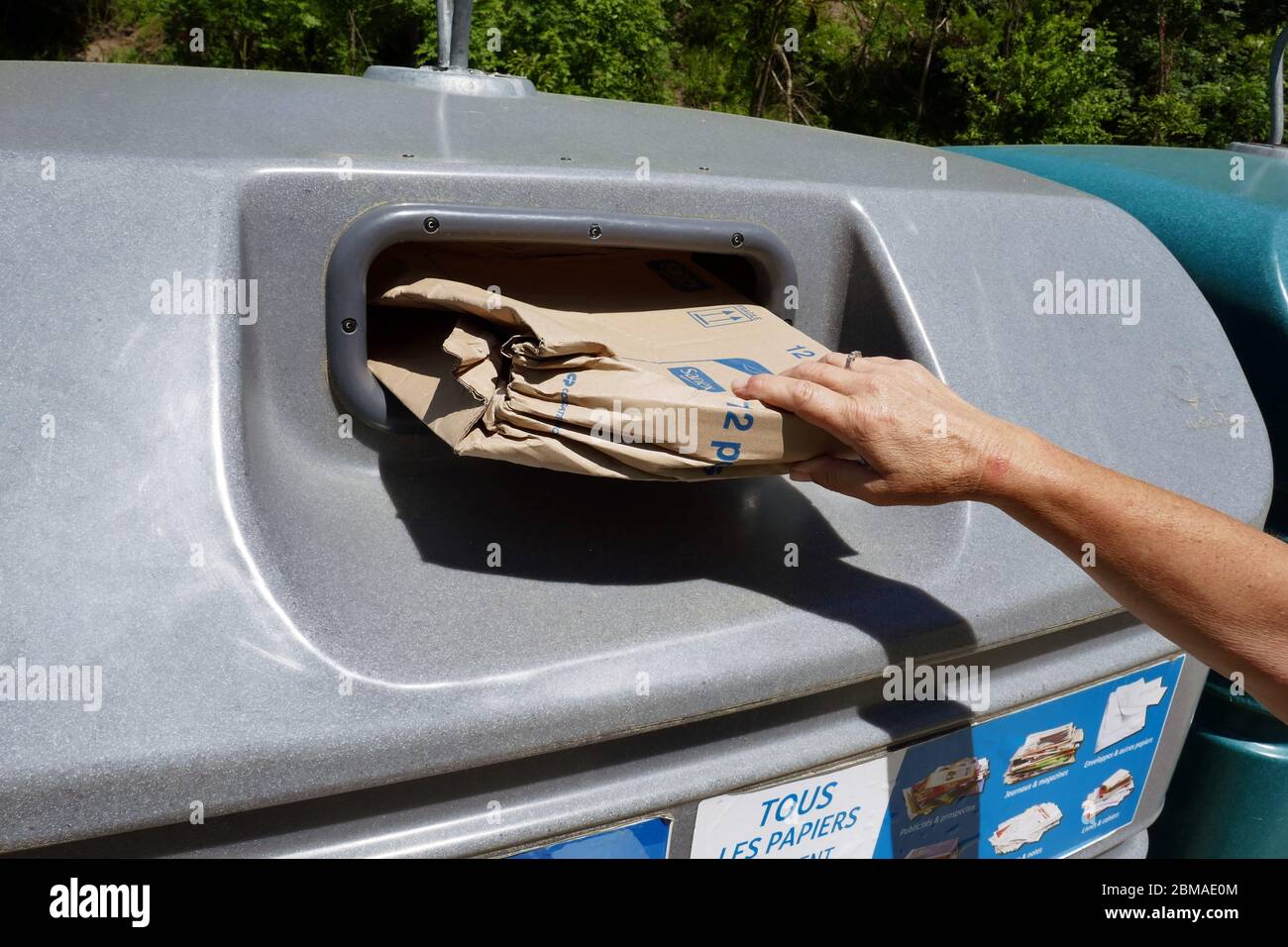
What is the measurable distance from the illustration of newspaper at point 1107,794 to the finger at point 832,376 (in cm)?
76

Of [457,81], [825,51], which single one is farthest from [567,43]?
[457,81]

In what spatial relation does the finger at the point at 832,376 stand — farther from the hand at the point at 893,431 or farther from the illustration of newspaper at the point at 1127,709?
the illustration of newspaper at the point at 1127,709

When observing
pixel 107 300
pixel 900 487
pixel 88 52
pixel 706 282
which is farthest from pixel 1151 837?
pixel 88 52

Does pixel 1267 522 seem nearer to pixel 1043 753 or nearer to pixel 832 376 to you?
pixel 1043 753

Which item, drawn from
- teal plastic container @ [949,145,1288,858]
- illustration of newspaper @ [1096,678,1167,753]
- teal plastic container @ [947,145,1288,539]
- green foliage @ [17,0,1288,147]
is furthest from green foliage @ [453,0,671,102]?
illustration of newspaper @ [1096,678,1167,753]

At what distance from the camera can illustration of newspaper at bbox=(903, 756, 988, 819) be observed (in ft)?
4.65

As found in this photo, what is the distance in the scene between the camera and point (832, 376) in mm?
1321

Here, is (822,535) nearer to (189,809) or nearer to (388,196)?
(388,196)

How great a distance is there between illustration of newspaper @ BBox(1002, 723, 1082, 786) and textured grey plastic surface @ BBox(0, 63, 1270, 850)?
3.4 inches

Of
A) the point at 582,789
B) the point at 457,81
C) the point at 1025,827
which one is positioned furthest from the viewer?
the point at 457,81

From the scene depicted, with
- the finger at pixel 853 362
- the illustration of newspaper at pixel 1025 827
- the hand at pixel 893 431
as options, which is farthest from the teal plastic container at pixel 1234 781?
the finger at pixel 853 362

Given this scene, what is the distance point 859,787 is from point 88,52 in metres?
9.95

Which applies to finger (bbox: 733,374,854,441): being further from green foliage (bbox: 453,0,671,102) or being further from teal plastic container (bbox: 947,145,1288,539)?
green foliage (bbox: 453,0,671,102)

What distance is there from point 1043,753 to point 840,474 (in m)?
0.51
